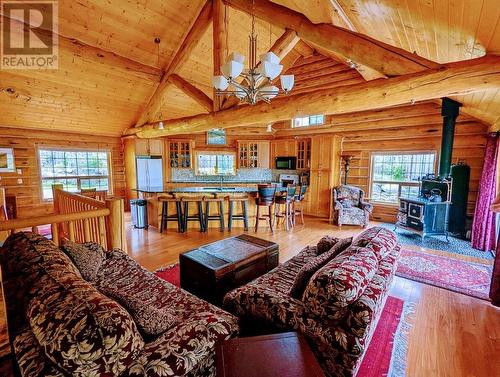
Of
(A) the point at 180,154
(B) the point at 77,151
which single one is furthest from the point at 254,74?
(B) the point at 77,151

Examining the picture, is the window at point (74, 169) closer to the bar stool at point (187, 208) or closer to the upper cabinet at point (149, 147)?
the upper cabinet at point (149, 147)

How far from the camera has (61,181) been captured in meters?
7.05

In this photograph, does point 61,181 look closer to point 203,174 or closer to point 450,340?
point 203,174

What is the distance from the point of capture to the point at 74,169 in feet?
23.9

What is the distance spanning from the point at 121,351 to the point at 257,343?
636 mm

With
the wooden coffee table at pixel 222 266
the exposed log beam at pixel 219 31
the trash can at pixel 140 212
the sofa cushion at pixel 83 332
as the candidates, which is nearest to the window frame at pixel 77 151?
the trash can at pixel 140 212

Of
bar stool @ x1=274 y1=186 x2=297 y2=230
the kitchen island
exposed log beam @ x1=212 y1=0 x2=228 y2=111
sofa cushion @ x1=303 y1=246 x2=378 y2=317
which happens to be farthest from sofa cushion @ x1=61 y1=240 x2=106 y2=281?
bar stool @ x1=274 y1=186 x2=297 y2=230

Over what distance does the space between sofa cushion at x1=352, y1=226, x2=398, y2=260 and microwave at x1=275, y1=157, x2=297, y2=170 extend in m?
5.64

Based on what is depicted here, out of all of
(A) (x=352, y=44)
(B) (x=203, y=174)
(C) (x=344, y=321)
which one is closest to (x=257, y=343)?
(C) (x=344, y=321)

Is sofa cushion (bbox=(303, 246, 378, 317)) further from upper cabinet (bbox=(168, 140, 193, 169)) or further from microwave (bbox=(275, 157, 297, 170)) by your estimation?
upper cabinet (bbox=(168, 140, 193, 169))

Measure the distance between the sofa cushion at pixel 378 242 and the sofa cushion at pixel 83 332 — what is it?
178 cm

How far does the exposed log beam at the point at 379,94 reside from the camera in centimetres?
239

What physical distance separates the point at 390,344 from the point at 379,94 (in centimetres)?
285

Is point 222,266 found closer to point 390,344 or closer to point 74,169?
point 390,344
